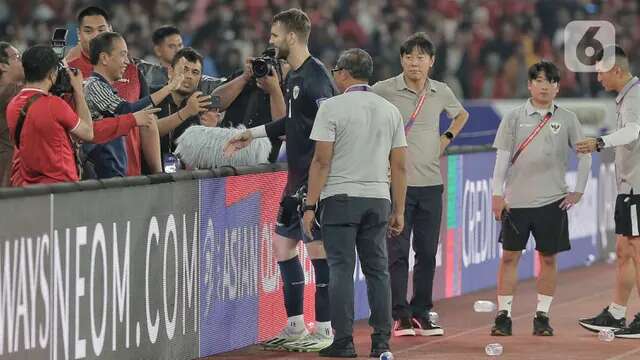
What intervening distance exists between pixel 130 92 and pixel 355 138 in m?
2.02

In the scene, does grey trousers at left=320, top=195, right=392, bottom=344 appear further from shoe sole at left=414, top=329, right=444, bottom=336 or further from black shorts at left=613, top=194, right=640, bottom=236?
black shorts at left=613, top=194, right=640, bottom=236

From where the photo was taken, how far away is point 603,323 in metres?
12.5

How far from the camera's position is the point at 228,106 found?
39.7ft

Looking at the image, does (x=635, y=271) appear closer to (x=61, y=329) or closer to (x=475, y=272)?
(x=475, y=272)

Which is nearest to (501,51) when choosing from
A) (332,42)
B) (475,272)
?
(332,42)

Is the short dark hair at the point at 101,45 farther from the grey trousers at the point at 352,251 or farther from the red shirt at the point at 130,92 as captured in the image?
the grey trousers at the point at 352,251

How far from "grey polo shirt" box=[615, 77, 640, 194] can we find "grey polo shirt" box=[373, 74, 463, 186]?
4.59 feet

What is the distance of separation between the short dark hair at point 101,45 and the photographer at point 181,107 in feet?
2.23

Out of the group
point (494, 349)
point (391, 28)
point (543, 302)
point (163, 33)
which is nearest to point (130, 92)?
point (163, 33)

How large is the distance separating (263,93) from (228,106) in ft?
0.94

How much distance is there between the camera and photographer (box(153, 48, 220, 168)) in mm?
11258

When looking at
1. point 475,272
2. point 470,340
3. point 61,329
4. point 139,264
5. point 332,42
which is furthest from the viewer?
point 332,42

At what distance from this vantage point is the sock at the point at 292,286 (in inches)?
444

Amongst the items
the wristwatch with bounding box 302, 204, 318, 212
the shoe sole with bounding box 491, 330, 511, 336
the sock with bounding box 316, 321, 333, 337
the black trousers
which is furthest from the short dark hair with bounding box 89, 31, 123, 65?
the shoe sole with bounding box 491, 330, 511, 336
